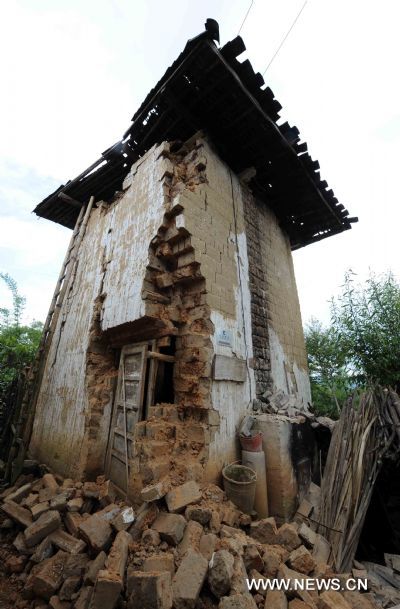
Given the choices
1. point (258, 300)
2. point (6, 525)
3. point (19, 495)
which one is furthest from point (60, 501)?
point (258, 300)

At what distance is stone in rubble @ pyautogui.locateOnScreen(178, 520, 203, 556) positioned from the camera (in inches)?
88.7

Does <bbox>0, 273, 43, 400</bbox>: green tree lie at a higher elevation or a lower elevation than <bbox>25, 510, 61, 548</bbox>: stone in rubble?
higher

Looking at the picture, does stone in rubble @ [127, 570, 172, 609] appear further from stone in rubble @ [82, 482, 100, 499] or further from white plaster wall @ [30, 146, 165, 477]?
white plaster wall @ [30, 146, 165, 477]

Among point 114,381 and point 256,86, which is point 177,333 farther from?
point 256,86

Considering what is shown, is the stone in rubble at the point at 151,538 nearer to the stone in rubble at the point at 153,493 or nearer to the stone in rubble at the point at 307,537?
the stone in rubble at the point at 153,493

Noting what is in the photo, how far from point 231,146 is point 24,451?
749 cm

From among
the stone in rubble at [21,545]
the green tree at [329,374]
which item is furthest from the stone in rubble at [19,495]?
the green tree at [329,374]

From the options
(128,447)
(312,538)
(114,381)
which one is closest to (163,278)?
(114,381)

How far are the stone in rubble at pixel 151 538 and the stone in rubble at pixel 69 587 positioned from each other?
2.28 feet

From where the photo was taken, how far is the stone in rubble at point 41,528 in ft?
9.68

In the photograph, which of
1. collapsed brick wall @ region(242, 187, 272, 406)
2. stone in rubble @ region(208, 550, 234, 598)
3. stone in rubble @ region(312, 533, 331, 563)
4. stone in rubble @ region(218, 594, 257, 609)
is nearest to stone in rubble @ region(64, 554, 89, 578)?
stone in rubble @ region(208, 550, 234, 598)

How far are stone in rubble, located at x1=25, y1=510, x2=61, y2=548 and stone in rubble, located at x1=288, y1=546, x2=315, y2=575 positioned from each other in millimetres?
2640

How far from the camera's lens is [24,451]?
525 cm

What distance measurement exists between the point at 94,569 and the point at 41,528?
3.91 feet
